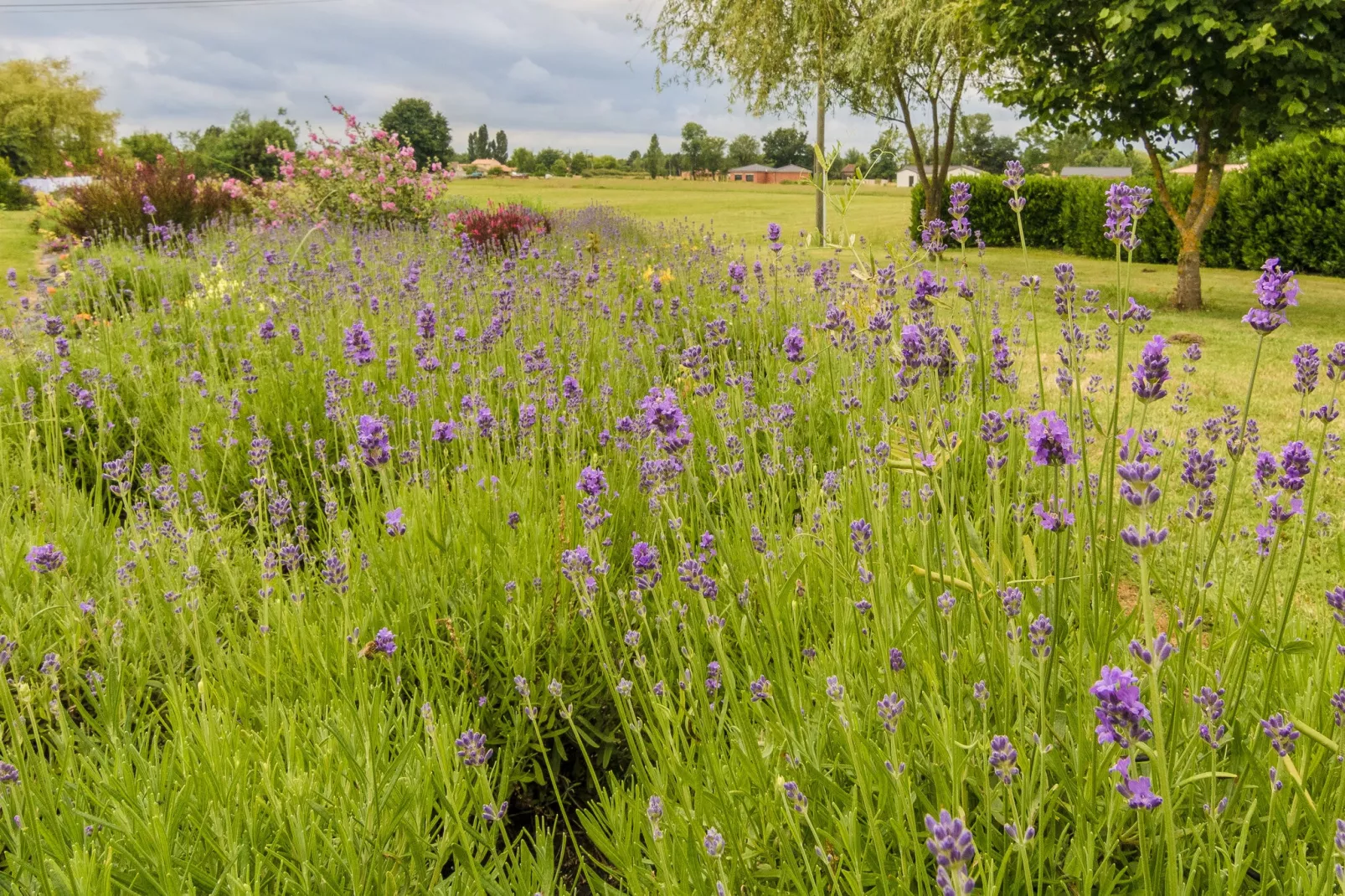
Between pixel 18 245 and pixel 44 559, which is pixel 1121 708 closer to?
pixel 44 559

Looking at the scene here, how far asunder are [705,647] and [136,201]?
12.5m

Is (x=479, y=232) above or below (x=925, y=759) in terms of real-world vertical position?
above

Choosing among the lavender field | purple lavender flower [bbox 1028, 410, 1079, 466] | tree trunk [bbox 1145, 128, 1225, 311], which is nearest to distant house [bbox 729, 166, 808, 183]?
tree trunk [bbox 1145, 128, 1225, 311]

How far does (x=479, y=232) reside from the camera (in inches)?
419

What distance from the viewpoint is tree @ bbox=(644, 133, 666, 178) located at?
302 feet

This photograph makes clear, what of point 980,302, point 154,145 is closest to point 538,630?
point 980,302

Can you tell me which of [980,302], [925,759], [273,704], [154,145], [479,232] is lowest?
[273,704]

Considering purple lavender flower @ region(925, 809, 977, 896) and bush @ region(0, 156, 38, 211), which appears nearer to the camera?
purple lavender flower @ region(925, 809, 977, 896)

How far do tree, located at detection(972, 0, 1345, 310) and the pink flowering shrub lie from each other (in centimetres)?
917

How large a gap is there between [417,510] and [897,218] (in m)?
25.5

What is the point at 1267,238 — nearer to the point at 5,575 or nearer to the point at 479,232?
the point at 479,232

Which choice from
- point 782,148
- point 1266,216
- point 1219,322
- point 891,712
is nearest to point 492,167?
point 782,148

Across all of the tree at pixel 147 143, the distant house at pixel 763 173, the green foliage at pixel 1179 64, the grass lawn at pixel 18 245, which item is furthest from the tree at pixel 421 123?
the green foliage at pixel 1179 64

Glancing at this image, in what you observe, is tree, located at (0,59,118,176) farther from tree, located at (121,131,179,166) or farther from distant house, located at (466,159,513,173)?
distant house, located at (466,159,513,173)
